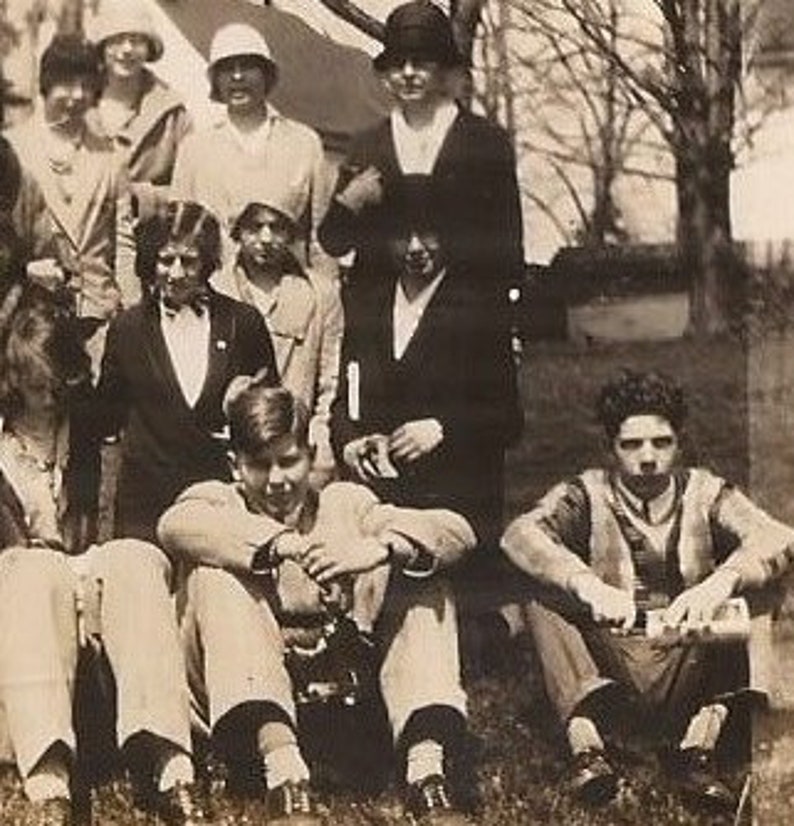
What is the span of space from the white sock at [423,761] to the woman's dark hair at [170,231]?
0.73m

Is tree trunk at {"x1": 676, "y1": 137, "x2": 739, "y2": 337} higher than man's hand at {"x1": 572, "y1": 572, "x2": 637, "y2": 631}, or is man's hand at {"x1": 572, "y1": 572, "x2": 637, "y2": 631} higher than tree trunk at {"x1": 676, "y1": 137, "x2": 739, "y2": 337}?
tree trunk at {"x1": 676, "y1": 137, "x2": 739, "y2": 337}

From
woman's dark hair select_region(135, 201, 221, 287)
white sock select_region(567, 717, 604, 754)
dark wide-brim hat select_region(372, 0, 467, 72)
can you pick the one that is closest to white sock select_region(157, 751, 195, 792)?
white sock select_region(567, 717, 604, 754)

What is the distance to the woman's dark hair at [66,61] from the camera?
2889mm

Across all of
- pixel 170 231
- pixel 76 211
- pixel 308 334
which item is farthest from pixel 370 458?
pixel 76 211

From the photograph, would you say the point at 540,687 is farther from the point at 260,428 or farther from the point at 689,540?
the point at 260,428

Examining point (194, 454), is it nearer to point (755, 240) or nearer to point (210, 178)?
point (210, 178)

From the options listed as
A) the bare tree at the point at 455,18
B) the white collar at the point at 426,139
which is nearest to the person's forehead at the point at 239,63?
the bare tree at the point at 455,18

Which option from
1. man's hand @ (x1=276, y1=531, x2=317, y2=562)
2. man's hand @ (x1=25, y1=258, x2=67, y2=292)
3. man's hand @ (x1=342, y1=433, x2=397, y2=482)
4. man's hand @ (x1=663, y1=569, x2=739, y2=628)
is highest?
man's hand @ (x1=25, y1=258, x2=67, y2=292)

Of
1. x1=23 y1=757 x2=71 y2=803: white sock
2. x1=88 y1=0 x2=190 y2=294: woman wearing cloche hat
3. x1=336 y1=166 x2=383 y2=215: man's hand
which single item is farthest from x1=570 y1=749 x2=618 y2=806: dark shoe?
x1=88 y1=0 x2=190 y2=294: woman wearing cloche hat

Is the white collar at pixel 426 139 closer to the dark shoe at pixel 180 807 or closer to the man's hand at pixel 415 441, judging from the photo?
the man's hand at pixel 415 441

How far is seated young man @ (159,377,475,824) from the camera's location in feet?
9.56

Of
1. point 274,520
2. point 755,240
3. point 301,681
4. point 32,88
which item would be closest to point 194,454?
point 274,520

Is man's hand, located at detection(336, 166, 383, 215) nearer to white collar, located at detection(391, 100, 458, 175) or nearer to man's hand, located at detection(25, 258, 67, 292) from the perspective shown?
white collar, located at detection(391, 100, 458, 175)

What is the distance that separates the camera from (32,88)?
2898 mm
